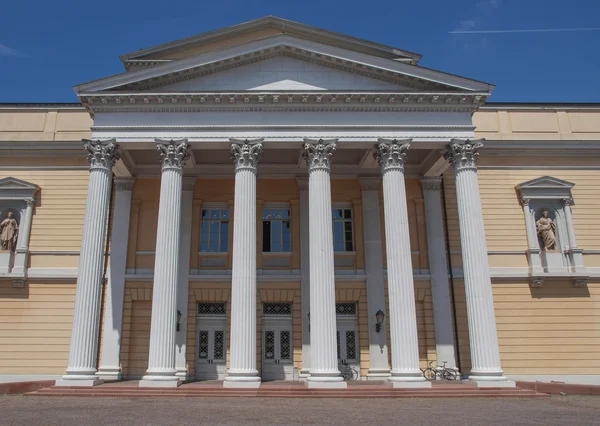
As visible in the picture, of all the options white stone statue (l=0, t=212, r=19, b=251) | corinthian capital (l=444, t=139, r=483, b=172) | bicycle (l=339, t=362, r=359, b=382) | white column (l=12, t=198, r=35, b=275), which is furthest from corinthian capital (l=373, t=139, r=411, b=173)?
white stone statue (l=0, t=212, r=19, b=251)

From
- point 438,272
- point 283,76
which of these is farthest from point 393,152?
point 438,272

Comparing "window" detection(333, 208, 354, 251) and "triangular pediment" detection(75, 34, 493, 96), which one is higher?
"triangular pediment" detection(75, 34, 493, 96)

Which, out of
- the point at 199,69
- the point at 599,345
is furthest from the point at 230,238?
the point at 599,345

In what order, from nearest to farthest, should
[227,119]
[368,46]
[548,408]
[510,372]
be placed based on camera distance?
[548,408], [227,119], [510,372], [368,46]

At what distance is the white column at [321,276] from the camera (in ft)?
55.9

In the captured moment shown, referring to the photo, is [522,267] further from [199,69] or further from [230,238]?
[199,69]

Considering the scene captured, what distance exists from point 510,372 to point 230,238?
1276cm

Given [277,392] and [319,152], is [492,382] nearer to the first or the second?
[277,392]

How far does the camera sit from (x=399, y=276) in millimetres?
17984

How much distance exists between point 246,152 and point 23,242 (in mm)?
10739

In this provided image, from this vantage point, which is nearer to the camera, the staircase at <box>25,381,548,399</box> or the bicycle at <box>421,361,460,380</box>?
the staircase at <box>25,381,548,399</box>

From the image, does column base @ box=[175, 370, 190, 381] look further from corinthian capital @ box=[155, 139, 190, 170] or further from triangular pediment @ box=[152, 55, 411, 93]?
triangular pediment @ box=[152, 55, 411, 93]

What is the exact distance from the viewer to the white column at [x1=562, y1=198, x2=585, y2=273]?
72.2 ft

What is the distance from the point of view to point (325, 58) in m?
19.7
